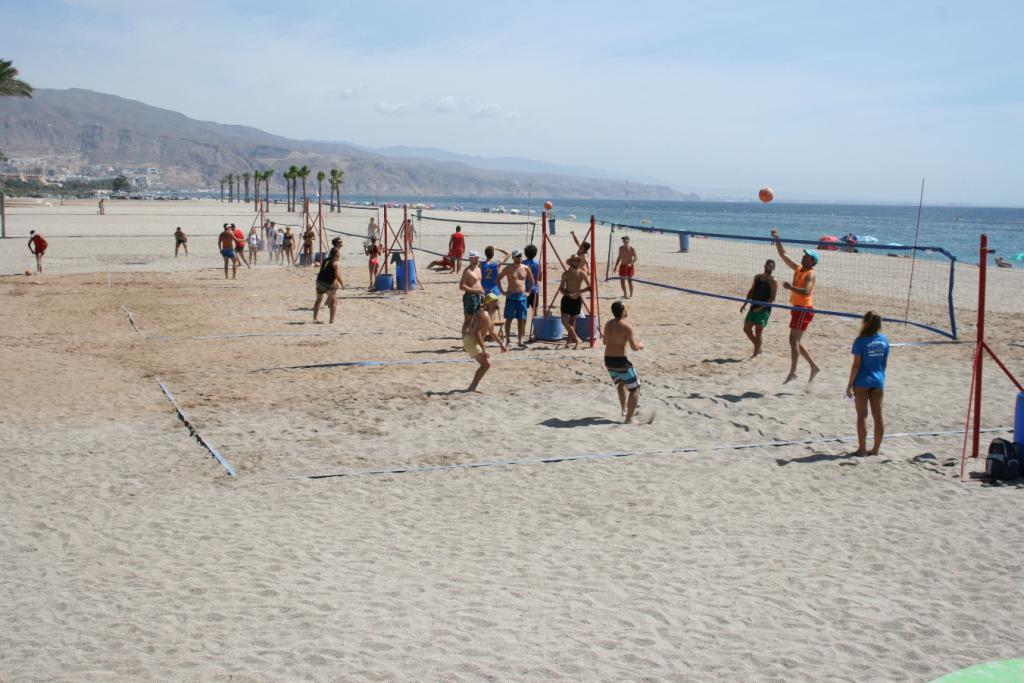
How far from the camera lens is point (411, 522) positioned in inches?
267

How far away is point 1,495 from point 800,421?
7.32 meters

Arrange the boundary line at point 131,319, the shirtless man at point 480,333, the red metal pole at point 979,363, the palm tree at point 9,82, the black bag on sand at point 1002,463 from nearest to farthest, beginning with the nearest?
the black bag on sand at point 1002,463 → the red metal pole at point 979,363 → the shirtless man at point 480,333 → the boundary line at point 131,319 → the palm tree at point 9,82

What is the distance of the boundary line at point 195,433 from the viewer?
8.00 meters

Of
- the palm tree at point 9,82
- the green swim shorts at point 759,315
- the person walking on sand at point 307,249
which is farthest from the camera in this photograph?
the palm tree at point 9,82

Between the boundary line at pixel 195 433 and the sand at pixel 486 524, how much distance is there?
0.08 m

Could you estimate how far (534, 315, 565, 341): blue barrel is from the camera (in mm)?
14297

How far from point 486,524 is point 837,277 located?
910 inches

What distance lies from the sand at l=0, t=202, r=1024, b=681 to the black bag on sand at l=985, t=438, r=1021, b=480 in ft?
0.55

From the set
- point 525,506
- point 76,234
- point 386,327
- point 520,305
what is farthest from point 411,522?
point 76,234

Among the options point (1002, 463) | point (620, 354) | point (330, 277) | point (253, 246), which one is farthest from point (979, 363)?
point (253, 246)

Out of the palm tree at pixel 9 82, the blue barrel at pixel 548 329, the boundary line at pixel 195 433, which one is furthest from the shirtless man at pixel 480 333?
the palm tree at pixel 9 82

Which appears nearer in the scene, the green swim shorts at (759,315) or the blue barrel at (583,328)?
the green swim shorts at (759,315)

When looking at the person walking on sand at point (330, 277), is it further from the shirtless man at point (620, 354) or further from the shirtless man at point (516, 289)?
the shirtless man at point (620, 354)

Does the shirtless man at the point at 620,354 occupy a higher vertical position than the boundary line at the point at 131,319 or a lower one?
higher
